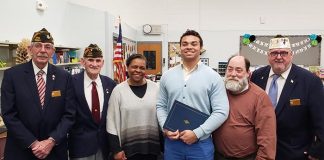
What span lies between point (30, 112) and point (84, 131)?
0.43 metres

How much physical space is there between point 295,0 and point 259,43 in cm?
155

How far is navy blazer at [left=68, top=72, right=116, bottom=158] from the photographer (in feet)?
7.76

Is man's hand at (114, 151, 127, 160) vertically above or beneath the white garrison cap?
beneath

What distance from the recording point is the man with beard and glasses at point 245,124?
6.85 feet

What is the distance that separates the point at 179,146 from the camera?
7.14 feet

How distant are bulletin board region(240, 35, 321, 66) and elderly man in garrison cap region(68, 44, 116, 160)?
6580 mm

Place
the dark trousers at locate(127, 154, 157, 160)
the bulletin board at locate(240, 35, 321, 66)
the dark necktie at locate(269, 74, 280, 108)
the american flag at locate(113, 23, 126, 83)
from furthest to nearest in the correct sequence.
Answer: the bulletin board at locate(240, 35, 321, 66)
the american flag at locate(113, 23, 126, 83)
the dark trousers at locate(127, 154, 157, 160)
the dark necktie at locate(269, 74, 280, 108)

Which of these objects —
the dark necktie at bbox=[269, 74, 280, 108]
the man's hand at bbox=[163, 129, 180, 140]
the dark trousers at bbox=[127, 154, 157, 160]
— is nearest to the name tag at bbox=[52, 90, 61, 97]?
the dark trousers at bbox=[127, 154, 157, 160]

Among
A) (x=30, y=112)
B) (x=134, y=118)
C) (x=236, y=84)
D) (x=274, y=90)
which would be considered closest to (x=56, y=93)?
(x=30, y=112)

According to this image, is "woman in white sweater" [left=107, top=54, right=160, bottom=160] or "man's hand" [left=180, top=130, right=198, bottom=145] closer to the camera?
"man's hand" [left=180, top=130, right=198, bottom=145]

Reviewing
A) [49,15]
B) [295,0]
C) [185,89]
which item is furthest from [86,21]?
[295,0]

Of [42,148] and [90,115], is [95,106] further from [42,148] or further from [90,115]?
[42,148]

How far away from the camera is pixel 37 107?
7.23 ft

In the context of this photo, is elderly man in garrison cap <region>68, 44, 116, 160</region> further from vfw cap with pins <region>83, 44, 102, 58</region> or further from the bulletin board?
the bulletin board
